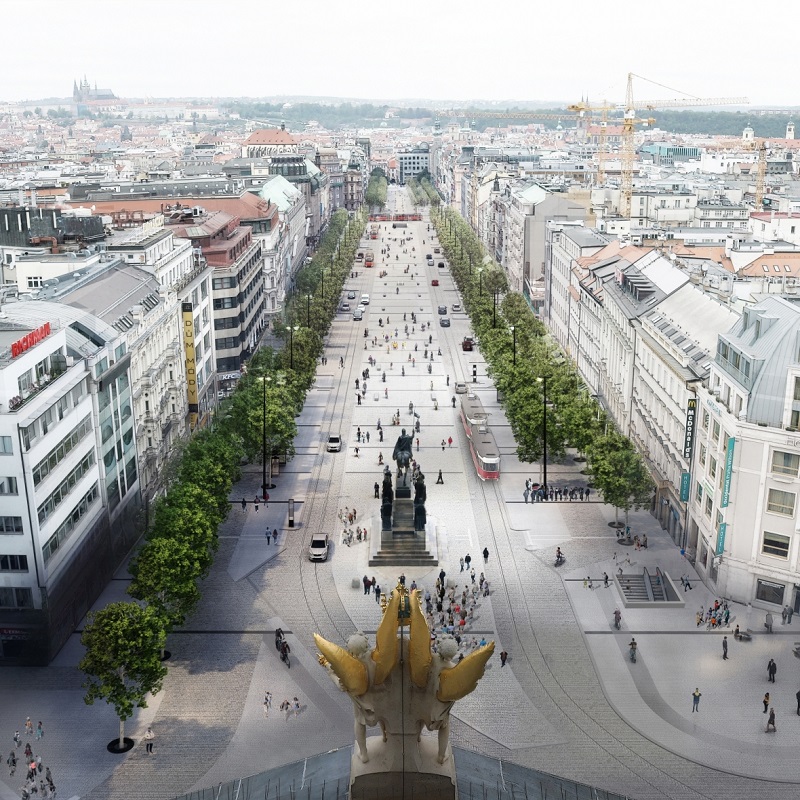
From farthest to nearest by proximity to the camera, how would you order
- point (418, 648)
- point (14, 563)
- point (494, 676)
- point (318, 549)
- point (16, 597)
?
point (318, 549), point (16, 597), point (14, 563), point (494, 676), point (418, 648)

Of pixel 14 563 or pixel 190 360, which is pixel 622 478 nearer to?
pixel 14 563

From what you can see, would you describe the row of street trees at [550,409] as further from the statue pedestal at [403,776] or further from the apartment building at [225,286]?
the statue pedestal at [403,776]

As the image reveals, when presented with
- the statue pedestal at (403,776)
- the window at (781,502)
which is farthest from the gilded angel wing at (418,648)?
the window at (781,502)

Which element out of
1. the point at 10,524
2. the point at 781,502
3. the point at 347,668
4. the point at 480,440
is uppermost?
the point at 347,668

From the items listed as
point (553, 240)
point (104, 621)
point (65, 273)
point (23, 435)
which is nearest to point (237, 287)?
point (65, 273)

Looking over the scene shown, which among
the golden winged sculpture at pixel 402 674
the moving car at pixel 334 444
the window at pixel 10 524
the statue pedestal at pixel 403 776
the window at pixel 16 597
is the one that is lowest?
the moving car at pixel 334 444

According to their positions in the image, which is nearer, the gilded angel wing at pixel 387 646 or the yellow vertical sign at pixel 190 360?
the gilded angel wing at pixel 387 646

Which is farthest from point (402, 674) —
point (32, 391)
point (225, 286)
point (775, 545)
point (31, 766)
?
point (225, 286)
